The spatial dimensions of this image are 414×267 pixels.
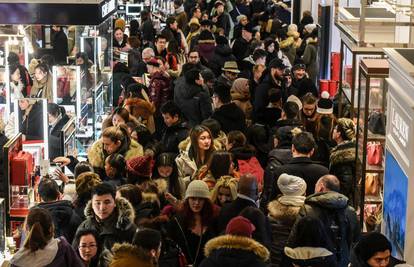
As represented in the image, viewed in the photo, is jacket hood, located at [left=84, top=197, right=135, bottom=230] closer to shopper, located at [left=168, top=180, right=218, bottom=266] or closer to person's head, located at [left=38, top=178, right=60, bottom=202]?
shopper, located at [left=168, top=180, right=218, bottom=266]

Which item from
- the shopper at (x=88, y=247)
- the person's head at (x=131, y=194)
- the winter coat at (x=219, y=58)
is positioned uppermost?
the winter coat at (x=219, y=58)

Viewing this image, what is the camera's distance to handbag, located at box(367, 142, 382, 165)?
8844mm

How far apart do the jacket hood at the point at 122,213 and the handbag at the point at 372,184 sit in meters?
2.45

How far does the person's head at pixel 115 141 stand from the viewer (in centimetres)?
946

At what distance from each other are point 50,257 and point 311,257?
163 centimetres

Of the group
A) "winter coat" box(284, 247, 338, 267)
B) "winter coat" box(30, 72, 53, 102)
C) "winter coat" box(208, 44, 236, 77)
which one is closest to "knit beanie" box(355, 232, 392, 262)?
"winter coat" box(284, 247, 338, 267)

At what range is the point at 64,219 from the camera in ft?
25.2

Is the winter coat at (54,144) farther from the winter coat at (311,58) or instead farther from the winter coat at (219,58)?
the winter coat at (311,58)

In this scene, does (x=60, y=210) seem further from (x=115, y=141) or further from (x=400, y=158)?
(x=400, y=158)

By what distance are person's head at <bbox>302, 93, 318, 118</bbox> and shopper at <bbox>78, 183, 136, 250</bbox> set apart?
3.64 meters

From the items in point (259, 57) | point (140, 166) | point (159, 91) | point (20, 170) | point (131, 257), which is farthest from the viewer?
point (259, 57)

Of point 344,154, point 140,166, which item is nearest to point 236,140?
point 344,154

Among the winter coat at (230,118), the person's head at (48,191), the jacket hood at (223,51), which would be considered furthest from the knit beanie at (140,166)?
the jacket hood at (223,51)

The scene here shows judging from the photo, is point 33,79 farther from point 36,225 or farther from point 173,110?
point 36,225
